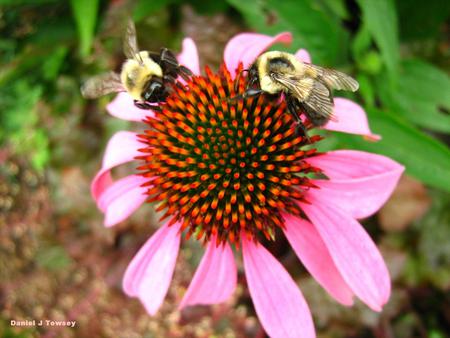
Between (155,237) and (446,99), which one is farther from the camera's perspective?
(446,99)

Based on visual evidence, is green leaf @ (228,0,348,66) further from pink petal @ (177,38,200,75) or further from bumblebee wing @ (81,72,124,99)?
bumblebee wing @ (81,72,124,99)

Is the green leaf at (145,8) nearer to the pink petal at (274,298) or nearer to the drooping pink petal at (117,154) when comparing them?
the drooping pink petal at (117,154)

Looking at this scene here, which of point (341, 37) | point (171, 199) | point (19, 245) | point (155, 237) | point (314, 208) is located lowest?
point (19, 245)

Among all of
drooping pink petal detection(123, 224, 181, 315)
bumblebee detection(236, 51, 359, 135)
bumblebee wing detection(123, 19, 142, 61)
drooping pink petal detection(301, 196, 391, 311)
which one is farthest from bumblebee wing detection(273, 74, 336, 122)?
drooping pink petal detection(123, 224, 181, 315)

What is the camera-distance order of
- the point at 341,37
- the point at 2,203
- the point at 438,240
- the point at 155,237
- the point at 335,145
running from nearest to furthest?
the point at 155,237 → the point at 335,145 → the point at 341,37 → the point at 438,240 → the point at 2,203

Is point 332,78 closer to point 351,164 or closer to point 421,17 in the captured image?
point 351,164

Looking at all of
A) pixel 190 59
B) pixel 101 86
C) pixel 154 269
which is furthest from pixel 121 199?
pixel 190 59

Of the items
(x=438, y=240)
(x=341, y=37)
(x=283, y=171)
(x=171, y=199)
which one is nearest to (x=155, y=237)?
(x=171, y=199)

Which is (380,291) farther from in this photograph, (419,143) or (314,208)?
Result: (419,143)
